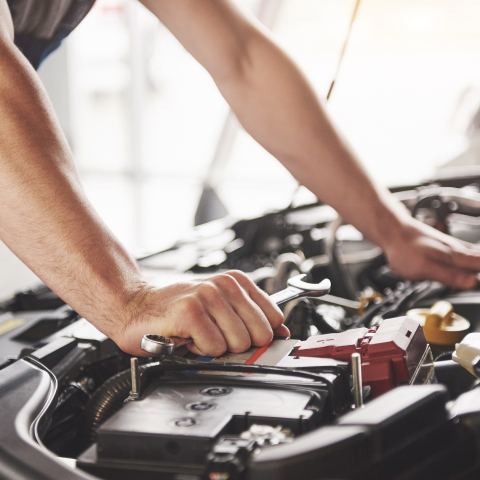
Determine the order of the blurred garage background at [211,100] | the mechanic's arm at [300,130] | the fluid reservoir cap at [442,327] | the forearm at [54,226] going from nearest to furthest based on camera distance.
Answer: the forearm at [54,226] < the fluid reservoir cap at [442,327] < the mechanic's arm at [300,130] < the blurred garage background at [211,100]

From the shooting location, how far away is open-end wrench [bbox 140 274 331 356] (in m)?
0.61

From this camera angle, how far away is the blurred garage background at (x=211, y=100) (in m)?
5.52

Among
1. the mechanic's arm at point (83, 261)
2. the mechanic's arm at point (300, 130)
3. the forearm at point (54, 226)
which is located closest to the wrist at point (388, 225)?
the mechanic's arm at point (300, 130)

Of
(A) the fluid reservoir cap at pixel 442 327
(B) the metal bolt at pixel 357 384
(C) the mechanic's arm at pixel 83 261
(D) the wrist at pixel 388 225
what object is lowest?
(A) the fluid reservoir cap at pixel 442 327

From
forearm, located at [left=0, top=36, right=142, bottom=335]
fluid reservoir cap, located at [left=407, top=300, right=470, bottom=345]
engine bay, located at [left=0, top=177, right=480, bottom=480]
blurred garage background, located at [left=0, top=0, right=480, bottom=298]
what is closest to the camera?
engine bay, located at [left=0, top=177, right=480, bottom=480]

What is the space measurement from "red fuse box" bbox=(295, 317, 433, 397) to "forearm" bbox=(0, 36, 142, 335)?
0.83ft

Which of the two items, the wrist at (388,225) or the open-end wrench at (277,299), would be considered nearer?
the open-end wrench at (277,299)

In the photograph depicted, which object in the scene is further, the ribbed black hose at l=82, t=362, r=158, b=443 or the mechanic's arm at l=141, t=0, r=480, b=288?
the mechanic's arm at l=141, t=0, r=480, b=288

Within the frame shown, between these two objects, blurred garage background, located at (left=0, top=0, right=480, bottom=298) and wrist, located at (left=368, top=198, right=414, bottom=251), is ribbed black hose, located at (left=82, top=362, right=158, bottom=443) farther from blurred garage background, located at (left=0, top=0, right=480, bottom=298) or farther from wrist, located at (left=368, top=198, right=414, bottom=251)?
blurred garage background, located at (left=0, top=0, right=480, bottom=298)

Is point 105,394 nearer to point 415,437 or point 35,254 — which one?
point 35,254

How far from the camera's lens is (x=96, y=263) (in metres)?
0.71

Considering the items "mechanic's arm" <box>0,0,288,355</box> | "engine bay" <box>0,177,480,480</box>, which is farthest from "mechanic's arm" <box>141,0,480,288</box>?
"mechanic's arm" <box>0,0,288,355</box>

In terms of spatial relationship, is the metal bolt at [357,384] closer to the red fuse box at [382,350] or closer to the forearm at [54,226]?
the red fuse box at [382,350]

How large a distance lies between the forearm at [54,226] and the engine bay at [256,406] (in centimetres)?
11
